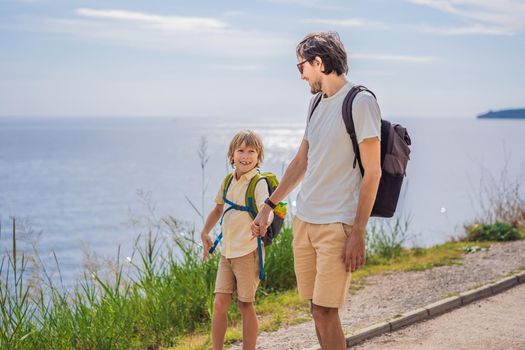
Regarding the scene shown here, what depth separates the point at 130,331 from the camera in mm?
5969

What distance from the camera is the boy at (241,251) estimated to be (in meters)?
4.65

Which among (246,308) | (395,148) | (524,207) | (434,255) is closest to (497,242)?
(434,255)

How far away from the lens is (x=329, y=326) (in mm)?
3766

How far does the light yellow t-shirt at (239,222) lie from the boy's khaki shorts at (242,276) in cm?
6

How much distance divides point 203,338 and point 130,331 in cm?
60

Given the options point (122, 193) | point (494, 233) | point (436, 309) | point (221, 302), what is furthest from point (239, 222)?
point (122, 193)

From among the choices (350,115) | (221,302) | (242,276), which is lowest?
(221,302)

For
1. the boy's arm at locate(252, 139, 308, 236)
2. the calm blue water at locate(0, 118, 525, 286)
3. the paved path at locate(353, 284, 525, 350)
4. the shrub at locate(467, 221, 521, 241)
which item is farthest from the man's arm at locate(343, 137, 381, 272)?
the shrub at locate(467, 221, 521, 241)

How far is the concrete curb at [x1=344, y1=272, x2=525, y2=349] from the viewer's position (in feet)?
18.8

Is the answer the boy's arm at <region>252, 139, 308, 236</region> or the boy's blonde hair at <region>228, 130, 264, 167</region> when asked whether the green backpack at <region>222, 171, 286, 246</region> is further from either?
the boy's arm at <region>252, 139, 308, 236</region>

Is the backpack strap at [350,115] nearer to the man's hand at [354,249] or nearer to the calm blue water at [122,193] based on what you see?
the man's hand at [354,249]

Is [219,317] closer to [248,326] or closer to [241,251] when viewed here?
[248,326]

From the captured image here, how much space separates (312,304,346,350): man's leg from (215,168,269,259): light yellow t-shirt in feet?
3.15

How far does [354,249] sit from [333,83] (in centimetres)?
82
